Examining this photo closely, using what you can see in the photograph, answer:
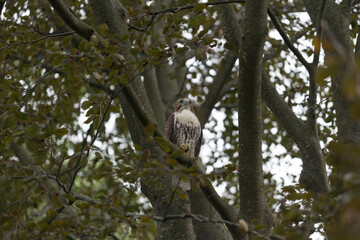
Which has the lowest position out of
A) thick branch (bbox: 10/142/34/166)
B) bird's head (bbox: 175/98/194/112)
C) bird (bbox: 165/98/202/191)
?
thick branch (bbox: 10/142/34/166)

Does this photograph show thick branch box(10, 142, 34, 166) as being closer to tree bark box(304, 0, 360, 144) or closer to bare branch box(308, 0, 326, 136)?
bare branch box(308, 0, 326, 136)

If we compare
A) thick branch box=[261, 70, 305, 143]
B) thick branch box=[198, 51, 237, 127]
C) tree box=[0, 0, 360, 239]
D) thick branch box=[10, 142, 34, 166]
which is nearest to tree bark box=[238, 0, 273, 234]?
tree box=[0, 0, 360, 239]

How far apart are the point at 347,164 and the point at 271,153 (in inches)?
285

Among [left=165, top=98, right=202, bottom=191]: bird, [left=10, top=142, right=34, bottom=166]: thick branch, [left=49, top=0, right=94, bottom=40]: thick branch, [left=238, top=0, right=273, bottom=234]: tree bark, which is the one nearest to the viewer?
[left=49, top=0, right=94, bottom=40]: thick branch

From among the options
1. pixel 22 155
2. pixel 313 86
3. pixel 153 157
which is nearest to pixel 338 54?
pixel 313 86

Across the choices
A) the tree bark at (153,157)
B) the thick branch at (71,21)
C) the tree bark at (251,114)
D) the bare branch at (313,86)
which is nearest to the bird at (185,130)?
the tree bark at (153,157)

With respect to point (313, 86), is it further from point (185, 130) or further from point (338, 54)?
point (185, 130)

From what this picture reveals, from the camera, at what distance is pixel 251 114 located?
3.98 metres

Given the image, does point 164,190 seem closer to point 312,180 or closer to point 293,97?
point 312,180

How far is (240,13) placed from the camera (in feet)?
26.8

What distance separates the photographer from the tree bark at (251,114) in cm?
389

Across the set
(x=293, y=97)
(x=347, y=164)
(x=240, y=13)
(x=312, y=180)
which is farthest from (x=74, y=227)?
(x=240, y=13)

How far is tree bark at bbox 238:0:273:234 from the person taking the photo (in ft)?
12.8

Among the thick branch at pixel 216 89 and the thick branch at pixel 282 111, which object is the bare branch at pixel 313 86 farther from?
the thick branch at pixel 216 89
